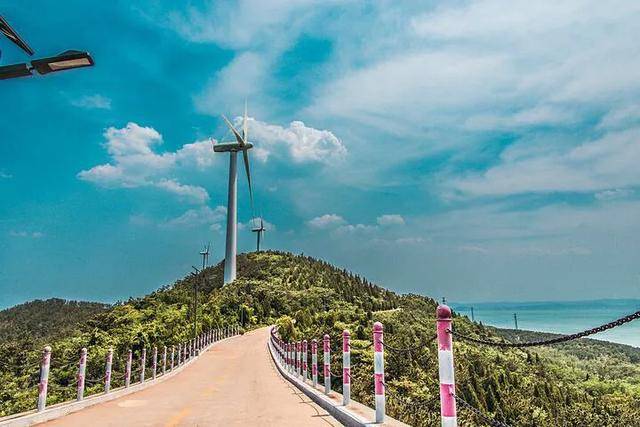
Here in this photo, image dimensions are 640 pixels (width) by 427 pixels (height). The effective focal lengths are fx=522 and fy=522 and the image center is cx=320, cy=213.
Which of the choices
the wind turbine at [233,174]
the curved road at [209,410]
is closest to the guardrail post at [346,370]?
the curved road at [209,410]

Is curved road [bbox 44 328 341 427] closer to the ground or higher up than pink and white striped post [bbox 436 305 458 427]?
closer to the ground

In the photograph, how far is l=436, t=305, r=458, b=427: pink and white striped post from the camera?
491cm

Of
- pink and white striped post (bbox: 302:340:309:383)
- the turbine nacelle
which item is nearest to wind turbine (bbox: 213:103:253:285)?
the turbine nacelle

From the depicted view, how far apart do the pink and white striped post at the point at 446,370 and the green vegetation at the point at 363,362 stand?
1.17 metres

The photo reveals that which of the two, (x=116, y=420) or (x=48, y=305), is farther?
(x=48, y=305)

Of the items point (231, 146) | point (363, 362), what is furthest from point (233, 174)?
point (363, 362)

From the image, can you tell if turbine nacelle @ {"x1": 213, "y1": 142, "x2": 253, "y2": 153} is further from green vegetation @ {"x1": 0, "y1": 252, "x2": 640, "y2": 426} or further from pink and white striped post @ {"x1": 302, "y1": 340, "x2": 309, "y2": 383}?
pink and white striped post @ {"x1": 302, "y1": 340, "x2": 309, "y2": 383}

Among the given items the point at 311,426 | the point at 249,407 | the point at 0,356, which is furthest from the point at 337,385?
the point at 0,356

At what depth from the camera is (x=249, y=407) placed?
10.7 m

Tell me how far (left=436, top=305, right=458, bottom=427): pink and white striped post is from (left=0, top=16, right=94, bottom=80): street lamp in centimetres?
688

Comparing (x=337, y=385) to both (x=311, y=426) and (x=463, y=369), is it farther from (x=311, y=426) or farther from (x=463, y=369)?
(x=311, y=426)

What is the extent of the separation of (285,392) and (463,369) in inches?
1442

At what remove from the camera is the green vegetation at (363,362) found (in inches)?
1242

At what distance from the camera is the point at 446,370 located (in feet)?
16.3
